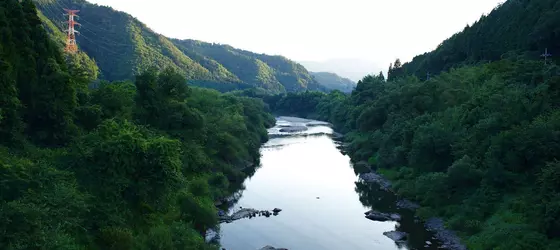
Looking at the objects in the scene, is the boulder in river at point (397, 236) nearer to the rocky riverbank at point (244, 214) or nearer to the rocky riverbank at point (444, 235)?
the rocky riverbank at point (444, 235)

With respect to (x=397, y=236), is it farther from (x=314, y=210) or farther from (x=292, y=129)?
(x=292, y=129)

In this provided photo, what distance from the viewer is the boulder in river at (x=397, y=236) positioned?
1087 inches

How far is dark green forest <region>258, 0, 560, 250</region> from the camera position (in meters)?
24.8

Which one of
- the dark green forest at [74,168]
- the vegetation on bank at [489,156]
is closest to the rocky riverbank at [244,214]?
the dark green forest at [74,168]

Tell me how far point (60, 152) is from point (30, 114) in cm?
309

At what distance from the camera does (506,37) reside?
63.1 metres

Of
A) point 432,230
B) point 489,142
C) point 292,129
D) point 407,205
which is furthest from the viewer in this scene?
point 292,129

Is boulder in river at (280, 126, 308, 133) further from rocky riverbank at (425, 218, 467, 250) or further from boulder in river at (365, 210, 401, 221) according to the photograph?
rocky riverbank at (425, 218, 467, 250)

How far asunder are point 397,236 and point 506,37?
152ft

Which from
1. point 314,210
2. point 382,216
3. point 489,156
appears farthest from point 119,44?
point 489,156

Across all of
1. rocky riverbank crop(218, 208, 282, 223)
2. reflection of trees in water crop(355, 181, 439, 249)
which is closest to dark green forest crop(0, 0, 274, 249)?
rocky riverbank crop(218, 208, 282, 223)

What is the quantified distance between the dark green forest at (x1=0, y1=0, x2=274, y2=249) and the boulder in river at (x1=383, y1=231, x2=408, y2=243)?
10.7 meters

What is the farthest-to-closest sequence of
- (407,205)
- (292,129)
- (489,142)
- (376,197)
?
(292,129) < (376,197) < (407,205) < (489,142)

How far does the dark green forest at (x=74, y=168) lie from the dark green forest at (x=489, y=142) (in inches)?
615
